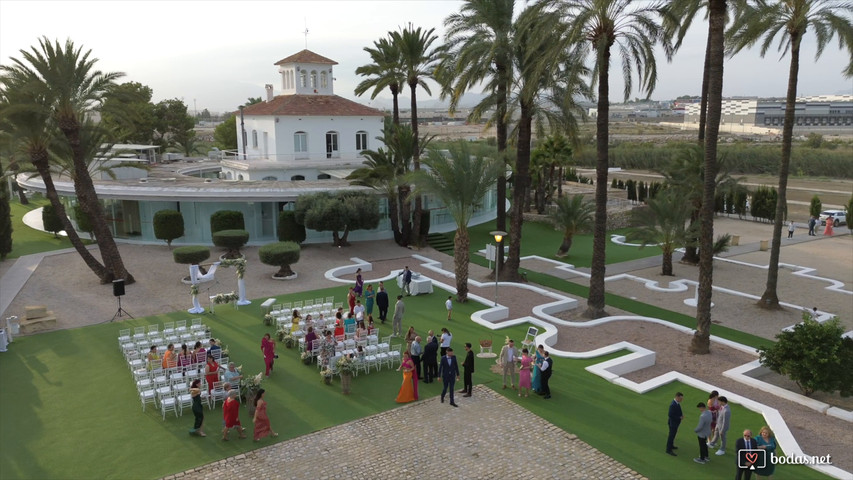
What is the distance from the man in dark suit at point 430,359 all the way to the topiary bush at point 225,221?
18480mm

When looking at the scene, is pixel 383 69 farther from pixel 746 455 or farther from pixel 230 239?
pixel 746 455

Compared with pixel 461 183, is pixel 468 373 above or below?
below

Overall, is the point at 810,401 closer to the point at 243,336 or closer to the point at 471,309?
the point at 471,309

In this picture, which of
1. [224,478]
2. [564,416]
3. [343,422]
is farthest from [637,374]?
[224,478]

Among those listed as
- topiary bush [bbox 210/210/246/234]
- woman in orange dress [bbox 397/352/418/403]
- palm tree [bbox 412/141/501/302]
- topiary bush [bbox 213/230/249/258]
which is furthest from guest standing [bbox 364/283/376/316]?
topiary bush [bbox 210/210/246/234]

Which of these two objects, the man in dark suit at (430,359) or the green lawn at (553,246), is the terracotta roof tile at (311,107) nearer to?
the green lawn at (553,246)

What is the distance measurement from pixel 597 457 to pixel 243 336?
36.5 feet

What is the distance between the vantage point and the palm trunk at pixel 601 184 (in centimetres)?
1898

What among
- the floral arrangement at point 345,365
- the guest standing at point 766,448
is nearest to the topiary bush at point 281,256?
the floral arrangement at point 345,365

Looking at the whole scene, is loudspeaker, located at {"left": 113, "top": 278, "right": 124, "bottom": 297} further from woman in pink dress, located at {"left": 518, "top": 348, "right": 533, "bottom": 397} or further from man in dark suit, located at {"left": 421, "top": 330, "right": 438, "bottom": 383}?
woman in pink dress, located at {"left": 518, "top": 348, "right": 533, "bottom": 397}

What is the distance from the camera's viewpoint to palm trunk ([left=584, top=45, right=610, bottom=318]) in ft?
62.3

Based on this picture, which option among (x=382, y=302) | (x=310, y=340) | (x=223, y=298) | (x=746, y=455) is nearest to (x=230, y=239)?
(x=223, y=298)

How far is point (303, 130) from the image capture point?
4156cm

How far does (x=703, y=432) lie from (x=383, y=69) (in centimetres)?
2474
